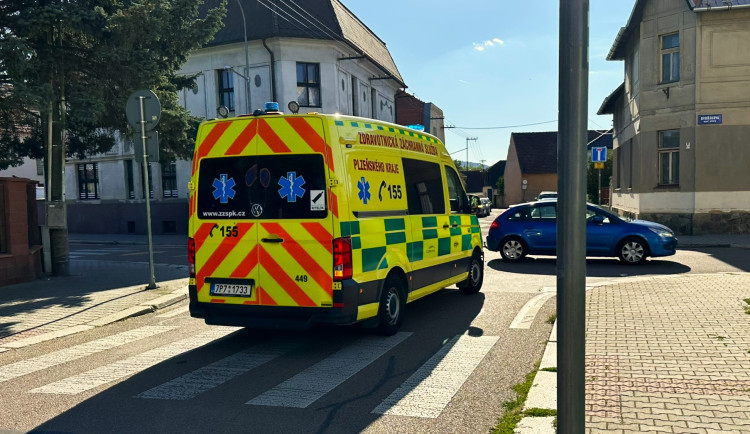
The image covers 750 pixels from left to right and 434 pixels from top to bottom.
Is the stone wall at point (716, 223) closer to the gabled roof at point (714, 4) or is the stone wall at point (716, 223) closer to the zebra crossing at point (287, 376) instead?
the gabled roof at point (714, 4)

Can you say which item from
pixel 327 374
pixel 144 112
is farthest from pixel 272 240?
pixel 144 112

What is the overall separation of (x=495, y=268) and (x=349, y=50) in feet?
61.2

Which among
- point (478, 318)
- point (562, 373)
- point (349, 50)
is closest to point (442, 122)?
point (349, 50)

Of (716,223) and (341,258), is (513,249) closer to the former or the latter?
(341,258)

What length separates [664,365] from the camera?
5227 mm

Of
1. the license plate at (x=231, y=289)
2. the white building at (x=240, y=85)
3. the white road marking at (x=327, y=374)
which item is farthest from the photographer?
the white building at (x=240, y=85)

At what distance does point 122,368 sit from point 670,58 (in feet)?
69.3

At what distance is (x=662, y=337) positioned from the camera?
625 cm

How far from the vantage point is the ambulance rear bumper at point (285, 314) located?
6.02m

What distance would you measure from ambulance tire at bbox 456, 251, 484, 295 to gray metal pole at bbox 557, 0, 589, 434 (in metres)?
6.82

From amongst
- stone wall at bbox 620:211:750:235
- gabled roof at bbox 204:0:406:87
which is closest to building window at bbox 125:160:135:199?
gabled roof at bbox 204:0:406:87

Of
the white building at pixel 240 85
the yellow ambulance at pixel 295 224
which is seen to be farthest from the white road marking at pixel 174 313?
the white building at pixel 240 85

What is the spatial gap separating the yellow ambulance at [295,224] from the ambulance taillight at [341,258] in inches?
0.4

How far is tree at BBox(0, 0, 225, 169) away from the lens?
33.2ft
